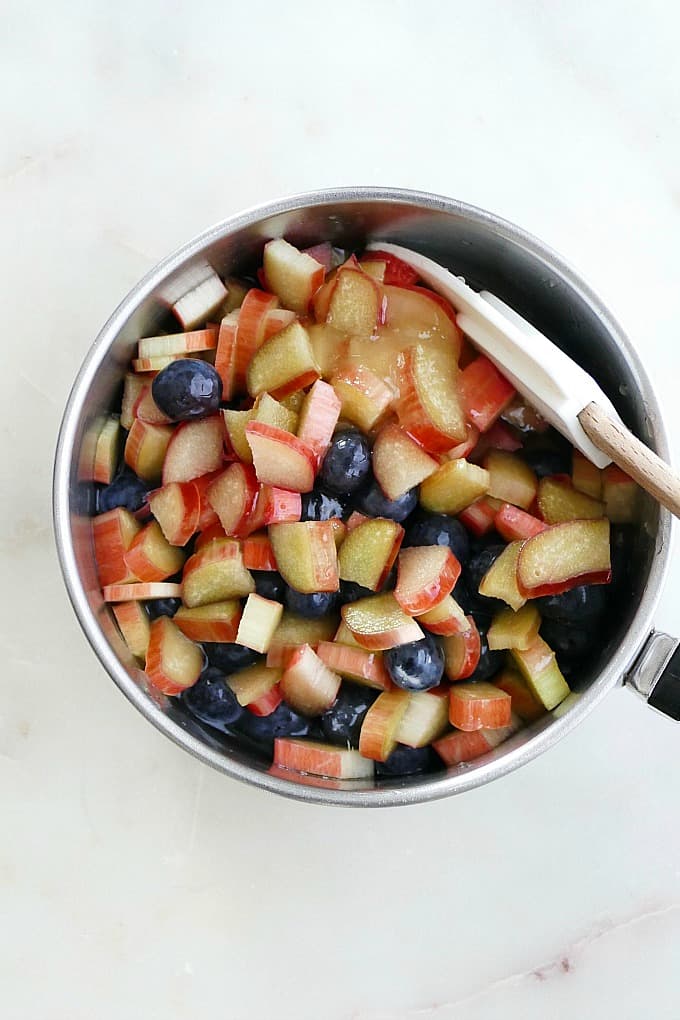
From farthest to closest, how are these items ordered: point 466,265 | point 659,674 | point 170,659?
point 466,265, point 170,659, point 659,674

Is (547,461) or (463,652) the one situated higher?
(547,461)

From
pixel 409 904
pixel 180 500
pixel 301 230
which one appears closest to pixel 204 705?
pixel 180 500

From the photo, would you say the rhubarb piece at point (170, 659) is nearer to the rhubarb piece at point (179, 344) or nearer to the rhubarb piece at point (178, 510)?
the rhubarb piece at point (178, 510)

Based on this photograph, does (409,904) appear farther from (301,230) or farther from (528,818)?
(301,230)

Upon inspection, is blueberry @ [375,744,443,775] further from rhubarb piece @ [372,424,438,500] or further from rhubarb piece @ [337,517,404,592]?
rhubarb piece @ [372,424,438,500]

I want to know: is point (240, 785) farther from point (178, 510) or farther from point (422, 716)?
point (178, 510)

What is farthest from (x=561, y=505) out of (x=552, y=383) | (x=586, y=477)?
(x=552, y=383)
